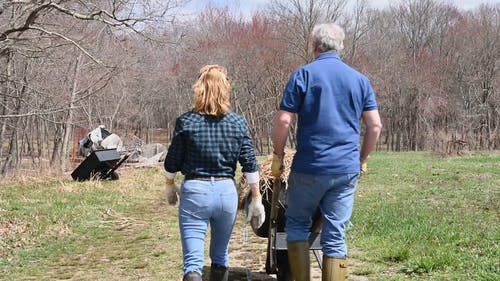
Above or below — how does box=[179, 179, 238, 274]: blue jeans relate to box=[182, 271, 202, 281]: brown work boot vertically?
above

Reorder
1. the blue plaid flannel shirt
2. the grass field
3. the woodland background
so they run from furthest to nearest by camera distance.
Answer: the woodland background
the grass field
the blue plaid flannel shirt

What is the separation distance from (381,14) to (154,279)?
47127 mm

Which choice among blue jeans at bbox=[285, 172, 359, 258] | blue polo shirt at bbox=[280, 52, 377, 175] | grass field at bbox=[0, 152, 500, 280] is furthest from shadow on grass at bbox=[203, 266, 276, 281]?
blue polo shirt at bbox=[280, 52, 377, 175]

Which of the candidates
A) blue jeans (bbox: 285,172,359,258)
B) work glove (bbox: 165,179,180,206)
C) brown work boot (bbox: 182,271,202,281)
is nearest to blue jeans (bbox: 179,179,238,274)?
brown work boot (bbox: 182,271,202,281)

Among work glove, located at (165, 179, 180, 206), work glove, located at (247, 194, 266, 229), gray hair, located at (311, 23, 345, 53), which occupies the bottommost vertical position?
work glove, located at (247, 194, 266, 229)

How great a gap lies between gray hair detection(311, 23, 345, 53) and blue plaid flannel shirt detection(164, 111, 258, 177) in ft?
2.48

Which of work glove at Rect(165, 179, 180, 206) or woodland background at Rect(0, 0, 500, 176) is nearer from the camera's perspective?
work glove at Rect(165, 179, 180, 206)

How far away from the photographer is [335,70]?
3.61m

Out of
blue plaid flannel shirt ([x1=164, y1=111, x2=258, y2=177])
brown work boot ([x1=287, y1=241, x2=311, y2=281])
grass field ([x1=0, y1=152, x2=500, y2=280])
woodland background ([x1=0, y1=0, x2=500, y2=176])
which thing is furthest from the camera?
woodland background ([x1=0, y1=0, x2=500, y2=176])

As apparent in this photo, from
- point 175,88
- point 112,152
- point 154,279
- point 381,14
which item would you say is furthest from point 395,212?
point 381,14

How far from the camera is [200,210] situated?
144 inches

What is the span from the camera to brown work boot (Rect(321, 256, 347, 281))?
11.9ft

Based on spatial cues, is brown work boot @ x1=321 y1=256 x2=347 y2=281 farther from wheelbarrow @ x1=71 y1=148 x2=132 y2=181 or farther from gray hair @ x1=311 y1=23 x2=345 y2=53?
wheelbarrow @ x1=71 y1=148 x2=132 y2=181

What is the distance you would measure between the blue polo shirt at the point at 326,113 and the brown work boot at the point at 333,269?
24.1 inches
